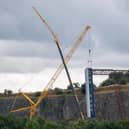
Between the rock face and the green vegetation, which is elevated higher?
the green vegetation

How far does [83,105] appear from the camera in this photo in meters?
118

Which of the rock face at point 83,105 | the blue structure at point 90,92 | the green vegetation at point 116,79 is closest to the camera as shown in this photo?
the blue structure at point 90,92

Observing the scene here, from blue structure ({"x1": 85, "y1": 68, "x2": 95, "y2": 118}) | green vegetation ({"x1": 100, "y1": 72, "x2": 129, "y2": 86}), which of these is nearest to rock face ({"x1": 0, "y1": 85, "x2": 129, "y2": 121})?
blue structure ({"x1": 85, "y1": 68, "x2": 95, "y2": 118})

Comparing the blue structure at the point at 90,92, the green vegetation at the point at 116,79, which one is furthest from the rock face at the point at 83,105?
the green vegetation at the point at 116,79

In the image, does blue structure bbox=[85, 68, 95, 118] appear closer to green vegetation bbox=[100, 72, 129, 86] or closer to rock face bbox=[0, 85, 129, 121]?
rock face bbox=[0, 85, 129, 121]

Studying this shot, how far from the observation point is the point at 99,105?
11100 cm

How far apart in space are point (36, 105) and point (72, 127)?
50.8 m

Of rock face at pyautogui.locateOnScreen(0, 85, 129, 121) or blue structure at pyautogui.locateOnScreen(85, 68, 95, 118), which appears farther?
rock face at pyautogui.locateOnScreen(0, 85, 129, 121)

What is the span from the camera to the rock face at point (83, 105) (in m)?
105

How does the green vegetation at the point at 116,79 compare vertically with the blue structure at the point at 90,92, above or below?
above

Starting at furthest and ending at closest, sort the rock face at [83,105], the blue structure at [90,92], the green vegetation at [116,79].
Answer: the green vegetation at [116,79] < the rock face at [83,105] < the blue structure at [90,92]

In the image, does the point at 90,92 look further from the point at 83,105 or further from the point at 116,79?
the point at 116,79

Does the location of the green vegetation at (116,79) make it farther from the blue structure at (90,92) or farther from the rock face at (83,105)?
the blue structure at (90,92)

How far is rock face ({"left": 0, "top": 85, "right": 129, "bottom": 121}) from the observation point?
10481 cm
